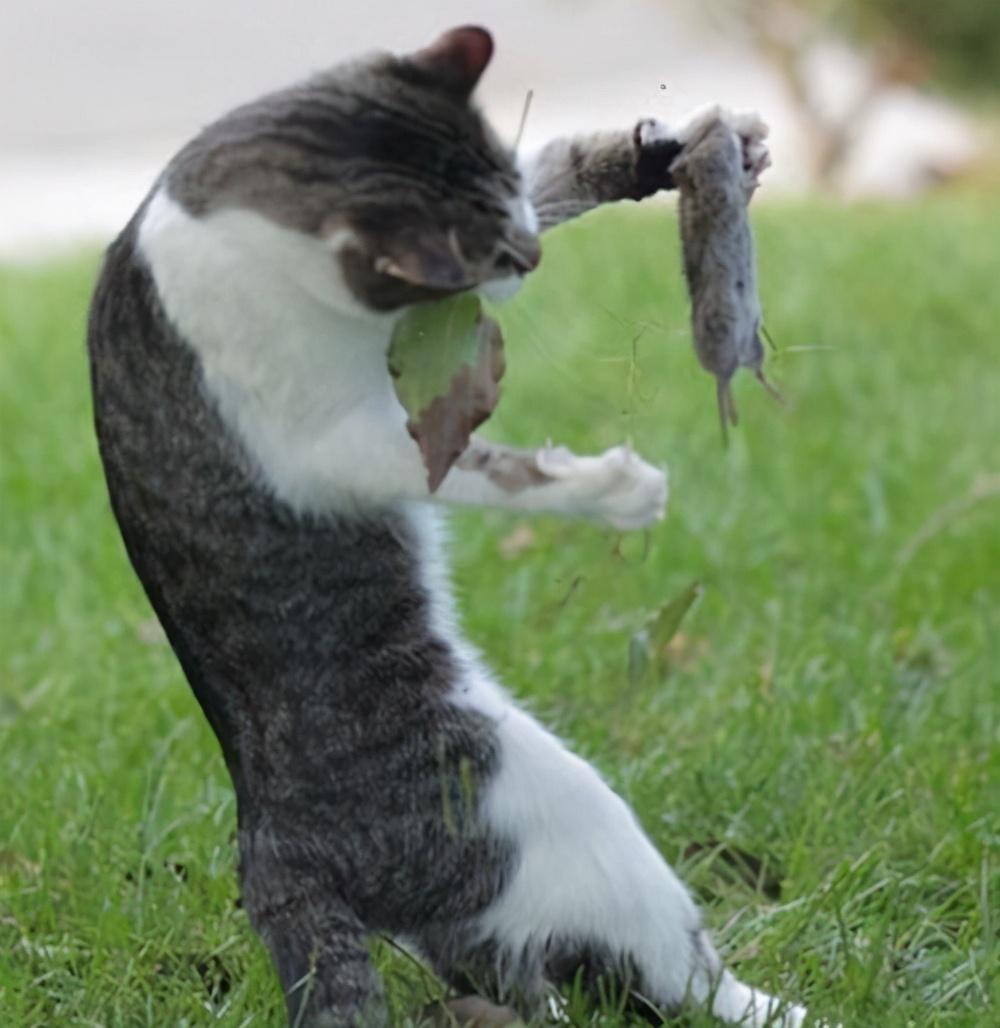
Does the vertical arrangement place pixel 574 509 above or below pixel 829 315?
above

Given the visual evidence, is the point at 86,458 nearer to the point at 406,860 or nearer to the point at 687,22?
the point at 406,860

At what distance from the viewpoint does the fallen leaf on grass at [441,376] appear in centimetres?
193

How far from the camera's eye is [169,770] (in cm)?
305

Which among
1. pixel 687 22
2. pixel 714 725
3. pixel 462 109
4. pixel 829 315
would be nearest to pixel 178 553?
pixel 462 109

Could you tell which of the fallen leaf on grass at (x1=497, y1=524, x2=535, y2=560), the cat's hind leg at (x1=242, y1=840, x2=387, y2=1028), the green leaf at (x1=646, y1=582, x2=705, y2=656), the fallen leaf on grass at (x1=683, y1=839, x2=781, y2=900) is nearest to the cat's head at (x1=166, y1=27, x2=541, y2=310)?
the green leaf at (x1=646, y1=582, x2=705, y2=656)

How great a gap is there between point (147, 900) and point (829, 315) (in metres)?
3.39

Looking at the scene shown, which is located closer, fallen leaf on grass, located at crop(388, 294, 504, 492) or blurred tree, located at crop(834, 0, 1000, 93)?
fallen leaf on grass, located at crop(388, 294, 504, 492)

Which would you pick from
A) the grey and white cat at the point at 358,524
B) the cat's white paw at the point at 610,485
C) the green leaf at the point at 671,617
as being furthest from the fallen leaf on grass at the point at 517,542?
the cat's white paw at the point at 610,485

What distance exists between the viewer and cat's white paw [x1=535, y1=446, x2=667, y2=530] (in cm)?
198

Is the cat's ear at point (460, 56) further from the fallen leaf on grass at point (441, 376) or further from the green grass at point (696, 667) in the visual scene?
the green grass at point (696, 667)

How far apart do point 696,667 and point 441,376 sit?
63.5 inches

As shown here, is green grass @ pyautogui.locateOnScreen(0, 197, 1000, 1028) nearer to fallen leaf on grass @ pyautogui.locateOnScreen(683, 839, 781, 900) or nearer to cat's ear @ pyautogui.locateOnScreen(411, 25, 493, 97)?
fallen leaf on grass @ pyautogui.locateOnScreen(683, 839, 781, 900)

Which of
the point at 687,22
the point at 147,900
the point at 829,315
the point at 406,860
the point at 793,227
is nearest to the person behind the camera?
the point at 406,860

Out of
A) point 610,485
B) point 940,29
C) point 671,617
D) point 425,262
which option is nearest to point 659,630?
point 671,617
